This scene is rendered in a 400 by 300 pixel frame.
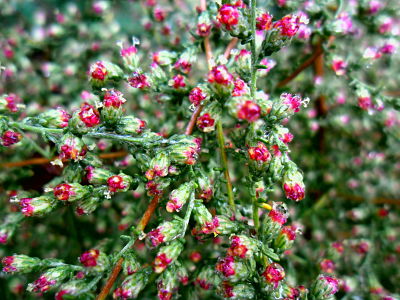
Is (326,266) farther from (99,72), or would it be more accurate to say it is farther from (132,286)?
(99,72)

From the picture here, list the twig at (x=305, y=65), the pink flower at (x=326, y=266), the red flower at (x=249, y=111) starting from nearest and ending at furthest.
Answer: the red flower at (x=249, y=111), the pink flower at (x=326, y=266), the twig at (x=305, y=65)

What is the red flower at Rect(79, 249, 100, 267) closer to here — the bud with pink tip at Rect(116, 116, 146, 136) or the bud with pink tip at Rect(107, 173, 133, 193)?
the bud with pink tip at Rect(107, 173, 133, 193)

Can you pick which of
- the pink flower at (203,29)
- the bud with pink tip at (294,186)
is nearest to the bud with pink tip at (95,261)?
the bud with pink tip at (294,186)

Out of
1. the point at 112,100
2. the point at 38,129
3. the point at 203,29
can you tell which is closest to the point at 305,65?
the point at 203,29

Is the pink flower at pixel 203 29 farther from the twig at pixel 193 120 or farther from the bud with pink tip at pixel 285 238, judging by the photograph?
the bud with pink tip at pixel 285 238

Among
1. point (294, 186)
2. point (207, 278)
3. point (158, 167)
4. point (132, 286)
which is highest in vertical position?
point (158, 167)

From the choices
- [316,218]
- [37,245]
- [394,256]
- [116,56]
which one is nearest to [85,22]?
[116,56]

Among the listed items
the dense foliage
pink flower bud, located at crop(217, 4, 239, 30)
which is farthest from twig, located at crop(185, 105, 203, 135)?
pink flower bud, located at crop(217, 4, 239, 30)

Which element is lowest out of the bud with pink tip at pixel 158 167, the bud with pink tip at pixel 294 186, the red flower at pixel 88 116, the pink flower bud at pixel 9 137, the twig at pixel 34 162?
the twig at pixel 34 162
